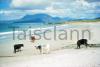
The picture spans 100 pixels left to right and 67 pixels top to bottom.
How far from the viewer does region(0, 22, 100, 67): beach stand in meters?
2.04

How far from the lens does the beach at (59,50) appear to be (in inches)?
80.1

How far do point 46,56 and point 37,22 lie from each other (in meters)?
0.30

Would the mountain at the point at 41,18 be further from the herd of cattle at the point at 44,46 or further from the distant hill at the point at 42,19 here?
the herd of cattle at the point at 44,46

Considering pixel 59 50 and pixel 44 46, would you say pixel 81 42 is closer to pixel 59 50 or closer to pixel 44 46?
pixel 59 50

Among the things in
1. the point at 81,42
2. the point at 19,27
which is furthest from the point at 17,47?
the point at 81,42

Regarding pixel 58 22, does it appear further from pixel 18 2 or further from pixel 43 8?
pixel 18 2

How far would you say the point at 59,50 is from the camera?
2.07 m

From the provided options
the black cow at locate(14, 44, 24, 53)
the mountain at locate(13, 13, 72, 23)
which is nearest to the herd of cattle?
the black cow at locate(14, 44, 24, 53)

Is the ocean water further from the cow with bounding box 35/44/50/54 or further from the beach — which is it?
the cow with bounding box 35/44/50/54

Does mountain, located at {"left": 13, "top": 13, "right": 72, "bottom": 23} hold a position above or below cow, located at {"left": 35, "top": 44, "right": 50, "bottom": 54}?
above

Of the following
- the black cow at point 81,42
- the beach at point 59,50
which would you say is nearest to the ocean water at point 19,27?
the beach at point 59,50

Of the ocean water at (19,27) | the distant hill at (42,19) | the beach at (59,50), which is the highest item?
the distant hill at (42,19)

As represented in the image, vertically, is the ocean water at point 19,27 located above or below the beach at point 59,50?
above

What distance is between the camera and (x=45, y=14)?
6.73 ft
